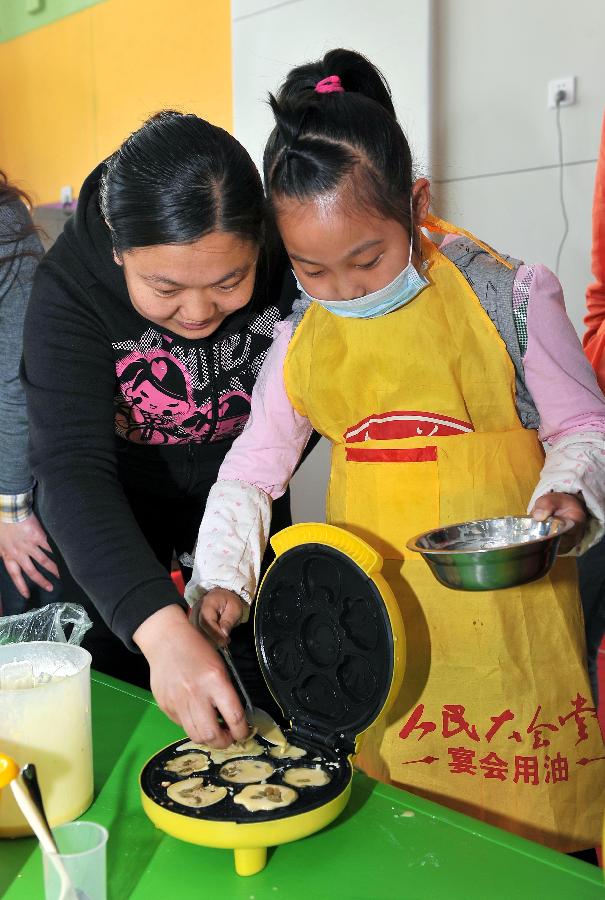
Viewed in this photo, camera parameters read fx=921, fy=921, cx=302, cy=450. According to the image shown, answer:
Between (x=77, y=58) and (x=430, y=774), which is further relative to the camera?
(x=77, y=58)

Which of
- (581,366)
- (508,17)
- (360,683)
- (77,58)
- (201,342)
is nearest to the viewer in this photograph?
(360,683)

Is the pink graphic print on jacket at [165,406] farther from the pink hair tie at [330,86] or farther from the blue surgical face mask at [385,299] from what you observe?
the pink hair tie at [330,86]

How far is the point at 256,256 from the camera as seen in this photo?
1239 mm

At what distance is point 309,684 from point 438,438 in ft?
1.19

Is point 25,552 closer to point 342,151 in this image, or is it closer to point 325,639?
point 325,639

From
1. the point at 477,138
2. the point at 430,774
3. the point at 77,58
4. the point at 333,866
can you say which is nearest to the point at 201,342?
the point at 430,774

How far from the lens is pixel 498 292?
1203 mm

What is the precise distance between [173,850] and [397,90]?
274cm

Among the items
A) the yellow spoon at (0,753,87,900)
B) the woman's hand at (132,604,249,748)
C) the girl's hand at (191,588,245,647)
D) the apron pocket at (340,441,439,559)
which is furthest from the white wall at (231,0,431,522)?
the yellow spoon at (0,753,87,900)

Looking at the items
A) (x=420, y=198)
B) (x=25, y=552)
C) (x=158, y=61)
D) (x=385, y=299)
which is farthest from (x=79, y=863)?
(x=158, y=61)

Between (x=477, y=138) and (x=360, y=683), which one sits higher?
(x=477, y=138)

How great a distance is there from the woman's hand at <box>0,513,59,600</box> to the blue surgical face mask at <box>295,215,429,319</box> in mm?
782

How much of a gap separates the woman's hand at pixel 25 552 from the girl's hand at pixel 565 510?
3.25 ft

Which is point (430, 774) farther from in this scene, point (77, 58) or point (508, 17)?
point (77, 58)
